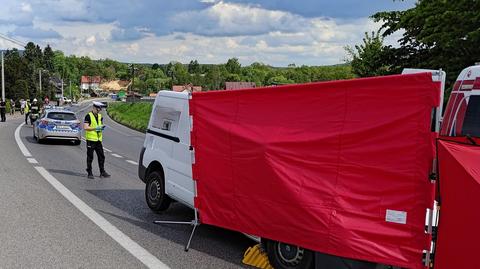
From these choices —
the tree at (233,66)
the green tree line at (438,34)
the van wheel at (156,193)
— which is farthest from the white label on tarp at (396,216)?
the tree at (233,66)

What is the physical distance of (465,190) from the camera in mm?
3893

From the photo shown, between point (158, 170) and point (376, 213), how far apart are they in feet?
15.1

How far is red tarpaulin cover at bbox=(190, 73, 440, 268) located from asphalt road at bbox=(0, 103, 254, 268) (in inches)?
24.2

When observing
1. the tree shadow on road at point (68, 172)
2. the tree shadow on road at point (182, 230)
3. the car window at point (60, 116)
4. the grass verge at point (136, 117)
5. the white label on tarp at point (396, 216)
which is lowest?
the grass verge at point (136, 117)

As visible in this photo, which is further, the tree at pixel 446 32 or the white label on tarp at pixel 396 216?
the tree at pixel 446 32

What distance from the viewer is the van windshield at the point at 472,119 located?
6.24 m

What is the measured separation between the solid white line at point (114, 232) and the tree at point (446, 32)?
11164 millimetres

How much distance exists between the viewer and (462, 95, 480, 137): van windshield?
624 cm

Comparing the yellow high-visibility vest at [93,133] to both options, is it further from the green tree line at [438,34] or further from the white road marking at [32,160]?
the green tree line at [438,34]

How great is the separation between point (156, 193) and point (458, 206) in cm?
544

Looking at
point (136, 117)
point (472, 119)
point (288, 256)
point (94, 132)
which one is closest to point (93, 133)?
point (94, 132)

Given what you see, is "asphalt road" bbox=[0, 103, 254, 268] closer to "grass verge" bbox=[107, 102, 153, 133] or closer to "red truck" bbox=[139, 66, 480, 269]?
"red truck" bbox=[139, 66, 480, 269]

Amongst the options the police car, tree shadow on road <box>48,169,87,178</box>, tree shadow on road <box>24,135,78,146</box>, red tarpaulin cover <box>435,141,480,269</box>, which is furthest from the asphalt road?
tree shadow on road <box>24,135,78,146</box>

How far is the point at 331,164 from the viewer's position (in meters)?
4.97
